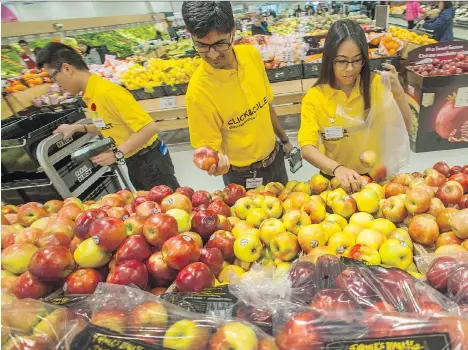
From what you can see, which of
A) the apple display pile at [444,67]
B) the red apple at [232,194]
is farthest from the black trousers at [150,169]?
the apple display pile at [444,67]

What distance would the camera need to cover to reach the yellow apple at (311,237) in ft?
4.15

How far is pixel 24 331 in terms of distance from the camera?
89cm

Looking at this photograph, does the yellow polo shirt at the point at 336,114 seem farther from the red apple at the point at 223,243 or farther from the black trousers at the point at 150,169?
the black trousers at the point at 150,169

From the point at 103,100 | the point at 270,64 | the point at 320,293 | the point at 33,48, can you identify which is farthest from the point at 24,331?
the point at 33,48

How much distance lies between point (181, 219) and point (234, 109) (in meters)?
0.95

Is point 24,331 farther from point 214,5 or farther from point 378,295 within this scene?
point 214,5

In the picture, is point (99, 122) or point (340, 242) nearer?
point (340, 242)

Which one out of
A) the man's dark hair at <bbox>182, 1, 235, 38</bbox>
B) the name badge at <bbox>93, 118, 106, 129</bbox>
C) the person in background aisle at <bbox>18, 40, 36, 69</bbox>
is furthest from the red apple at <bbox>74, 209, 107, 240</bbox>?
the person in background aisle at <bbox>18, 40, 36, 69</bbox>

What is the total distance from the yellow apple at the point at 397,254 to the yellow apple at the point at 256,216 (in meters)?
0.52

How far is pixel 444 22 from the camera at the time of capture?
629 cm

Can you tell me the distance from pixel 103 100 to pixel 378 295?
2.25 meters

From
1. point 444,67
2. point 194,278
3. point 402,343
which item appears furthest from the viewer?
point 444,67

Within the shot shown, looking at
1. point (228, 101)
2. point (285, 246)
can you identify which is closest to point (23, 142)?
point (228, 101)

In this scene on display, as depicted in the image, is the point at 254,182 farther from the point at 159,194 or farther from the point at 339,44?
the point at 339,44
